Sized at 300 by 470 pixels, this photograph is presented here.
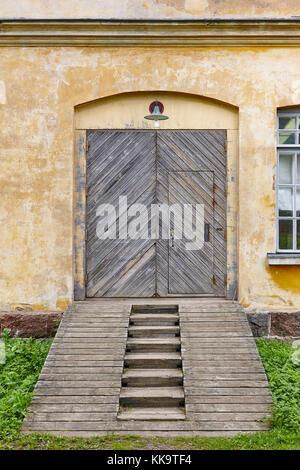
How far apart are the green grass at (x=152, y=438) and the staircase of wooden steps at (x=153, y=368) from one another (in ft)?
1.43

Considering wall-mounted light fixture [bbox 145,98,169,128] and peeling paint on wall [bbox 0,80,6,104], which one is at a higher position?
peeling paint on wall [bbox 0,80,6,104]

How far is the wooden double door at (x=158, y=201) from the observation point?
26.7 ft

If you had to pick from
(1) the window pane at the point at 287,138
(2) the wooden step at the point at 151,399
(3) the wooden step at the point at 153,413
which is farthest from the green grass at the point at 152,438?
(1) the window pane at the point at 287,138

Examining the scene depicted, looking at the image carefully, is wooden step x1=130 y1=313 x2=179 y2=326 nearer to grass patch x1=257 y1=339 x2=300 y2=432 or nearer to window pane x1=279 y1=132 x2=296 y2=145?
grass patch x1=257 y1=339 x2=300 y2=432

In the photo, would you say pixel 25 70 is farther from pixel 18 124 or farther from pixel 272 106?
pixel 272 106

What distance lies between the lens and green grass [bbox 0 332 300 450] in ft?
16.5

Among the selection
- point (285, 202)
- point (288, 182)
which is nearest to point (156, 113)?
point (288, 182)

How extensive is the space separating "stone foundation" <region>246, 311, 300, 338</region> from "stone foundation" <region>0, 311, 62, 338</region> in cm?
312

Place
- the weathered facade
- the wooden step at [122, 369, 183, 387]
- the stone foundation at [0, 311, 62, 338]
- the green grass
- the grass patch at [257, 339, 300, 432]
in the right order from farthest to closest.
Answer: the weathered facade < the stone foundation at [0, 311, 62, 338] < the wooden step at [122, 369, 183, 387] < the grass patch at [257, 339, 300, 432] < the green grass

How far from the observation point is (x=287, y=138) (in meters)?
8.12

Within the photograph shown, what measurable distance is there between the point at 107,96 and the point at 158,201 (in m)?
1.91

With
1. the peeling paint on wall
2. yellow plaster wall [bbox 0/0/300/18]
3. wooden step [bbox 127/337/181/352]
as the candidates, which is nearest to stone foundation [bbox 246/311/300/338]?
wooden step [bbox 127/337/181/352]

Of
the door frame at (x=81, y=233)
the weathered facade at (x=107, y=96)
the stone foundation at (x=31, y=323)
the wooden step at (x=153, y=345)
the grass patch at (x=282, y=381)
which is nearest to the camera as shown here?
the grass patch at (x=282, y=381)

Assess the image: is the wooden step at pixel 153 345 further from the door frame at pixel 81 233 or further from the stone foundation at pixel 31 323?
the stone foundation at pixel 31 323
